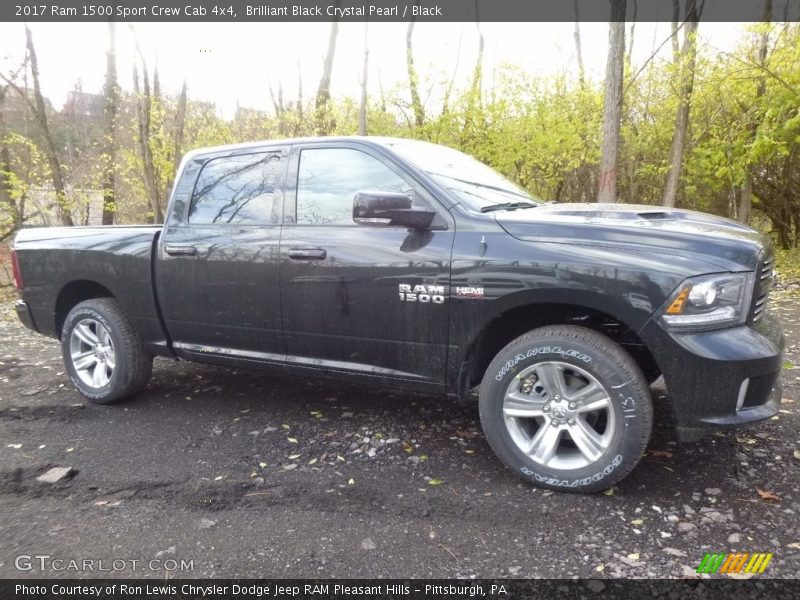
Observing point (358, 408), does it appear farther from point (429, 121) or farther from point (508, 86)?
point (508, 86)

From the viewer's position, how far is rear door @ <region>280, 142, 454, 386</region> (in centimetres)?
300

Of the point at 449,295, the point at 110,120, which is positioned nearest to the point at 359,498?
the point at 449,295

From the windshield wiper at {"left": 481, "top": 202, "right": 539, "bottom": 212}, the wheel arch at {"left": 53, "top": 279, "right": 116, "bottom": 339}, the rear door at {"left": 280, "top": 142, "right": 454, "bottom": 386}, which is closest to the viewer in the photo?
the rear door at {"left": 280, "top": 142, "right": 454, "bottom": 386}

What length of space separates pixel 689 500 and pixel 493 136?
1188cm

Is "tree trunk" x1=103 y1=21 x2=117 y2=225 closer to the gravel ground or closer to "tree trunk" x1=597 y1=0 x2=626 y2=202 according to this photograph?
"tree trunk" x1=597 y1=0 x2=626 y2=202

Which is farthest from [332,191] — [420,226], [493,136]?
[493,136]

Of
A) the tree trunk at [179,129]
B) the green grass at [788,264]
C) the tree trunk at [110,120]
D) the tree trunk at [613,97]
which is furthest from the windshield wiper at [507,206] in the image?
the tree trunk at [110,120]

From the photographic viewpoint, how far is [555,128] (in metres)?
13.5

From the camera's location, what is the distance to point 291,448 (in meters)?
3.37

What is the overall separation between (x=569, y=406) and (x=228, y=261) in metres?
2.33

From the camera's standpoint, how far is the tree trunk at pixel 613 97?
9.41 meters

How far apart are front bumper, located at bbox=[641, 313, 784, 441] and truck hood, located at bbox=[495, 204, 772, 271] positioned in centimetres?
35

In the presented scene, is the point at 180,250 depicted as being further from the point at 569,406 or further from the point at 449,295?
the point at 569,406

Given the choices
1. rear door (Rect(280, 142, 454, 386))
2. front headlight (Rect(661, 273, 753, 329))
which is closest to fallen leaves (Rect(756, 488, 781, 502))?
front headlight (Rect(661, 273, 753, 329))
